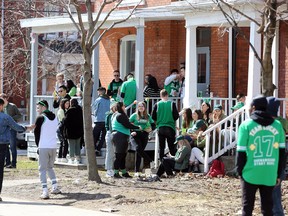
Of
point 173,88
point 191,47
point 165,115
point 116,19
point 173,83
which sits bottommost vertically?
point 165,115

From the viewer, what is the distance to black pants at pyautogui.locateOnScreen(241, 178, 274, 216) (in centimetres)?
1020

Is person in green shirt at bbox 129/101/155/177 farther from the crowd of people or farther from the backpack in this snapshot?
the backpack

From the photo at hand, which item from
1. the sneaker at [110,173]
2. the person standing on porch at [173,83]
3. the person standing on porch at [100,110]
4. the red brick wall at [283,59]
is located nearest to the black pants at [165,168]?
the sneaker at [110,173]

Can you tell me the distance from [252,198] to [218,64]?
571 inches

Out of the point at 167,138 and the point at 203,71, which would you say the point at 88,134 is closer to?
the point at 167,138

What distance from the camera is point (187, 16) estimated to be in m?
22.3

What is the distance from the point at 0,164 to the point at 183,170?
5084mm

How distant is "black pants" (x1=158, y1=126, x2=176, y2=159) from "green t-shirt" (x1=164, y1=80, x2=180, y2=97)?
4.17m

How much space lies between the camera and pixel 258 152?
33.7 ft

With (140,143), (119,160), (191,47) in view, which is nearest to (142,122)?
(140,143)

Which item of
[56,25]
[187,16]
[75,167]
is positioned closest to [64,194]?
[75,167]

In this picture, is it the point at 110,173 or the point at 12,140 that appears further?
the point at 12,140

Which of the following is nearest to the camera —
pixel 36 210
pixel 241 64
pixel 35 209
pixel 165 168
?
pixel 36 210

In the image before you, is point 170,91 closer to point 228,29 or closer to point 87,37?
point 228,29
